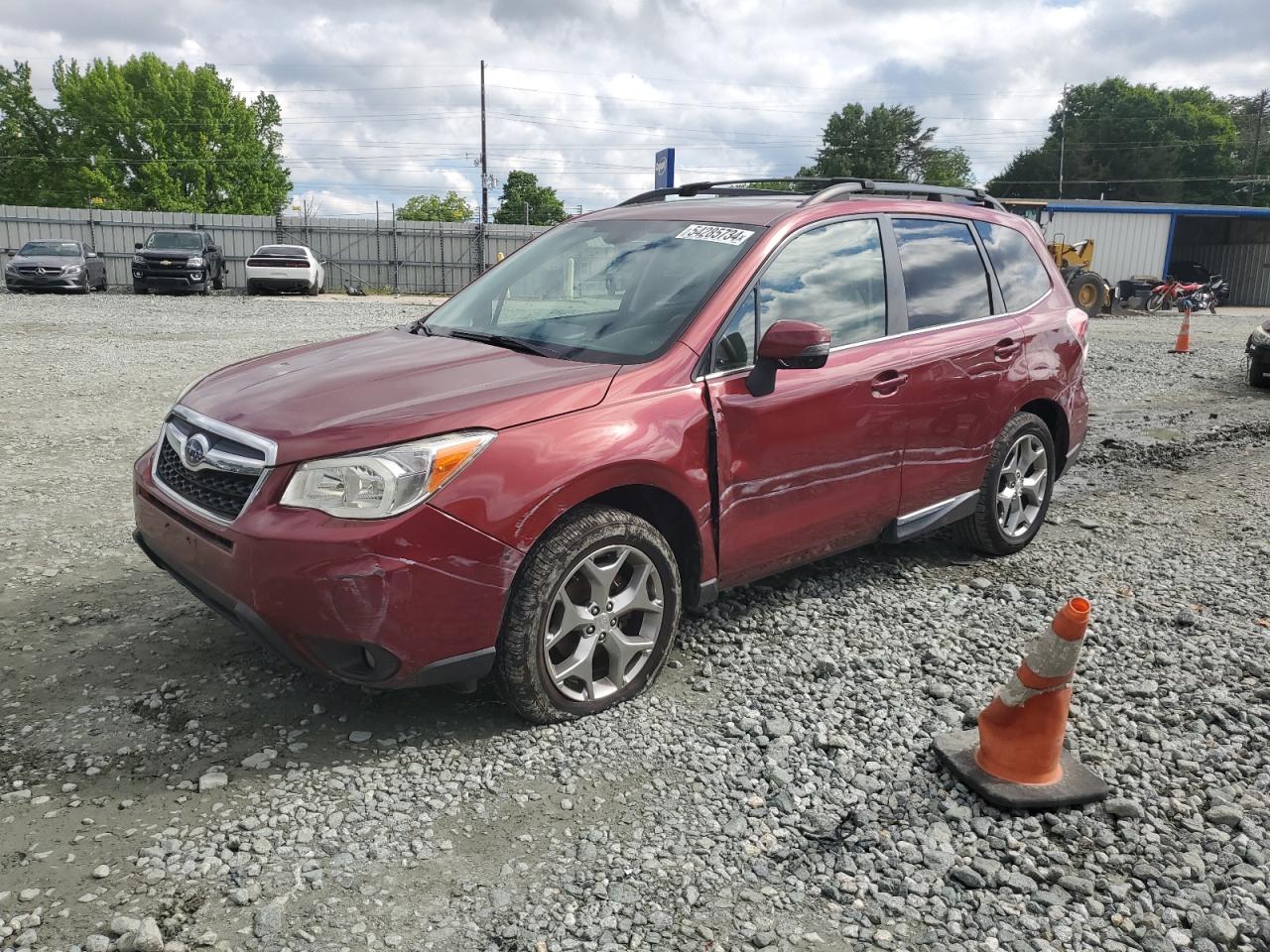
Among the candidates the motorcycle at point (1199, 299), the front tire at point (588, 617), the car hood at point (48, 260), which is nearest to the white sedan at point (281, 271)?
the car hood at point (48, 260)

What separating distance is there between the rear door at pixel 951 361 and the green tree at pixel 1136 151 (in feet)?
272

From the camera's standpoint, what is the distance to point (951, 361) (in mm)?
4480

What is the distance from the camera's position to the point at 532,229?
3653 cm

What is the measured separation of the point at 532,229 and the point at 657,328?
34276mm

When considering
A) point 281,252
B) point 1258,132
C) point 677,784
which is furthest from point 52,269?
point 1258,132

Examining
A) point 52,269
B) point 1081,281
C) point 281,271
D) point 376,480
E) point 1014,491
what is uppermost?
point 1081,281

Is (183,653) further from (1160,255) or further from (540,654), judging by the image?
(1160,255)

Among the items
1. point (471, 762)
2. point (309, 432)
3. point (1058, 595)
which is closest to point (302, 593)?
point (309, 432)

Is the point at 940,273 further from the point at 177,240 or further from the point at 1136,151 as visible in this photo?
the point at 1136,151

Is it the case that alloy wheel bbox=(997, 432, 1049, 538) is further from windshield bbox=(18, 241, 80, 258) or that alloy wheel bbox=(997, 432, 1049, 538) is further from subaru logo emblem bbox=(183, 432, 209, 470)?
windshield bbox=(18, 241, 80, 258)

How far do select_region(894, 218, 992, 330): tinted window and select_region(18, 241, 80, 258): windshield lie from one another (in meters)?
26.0

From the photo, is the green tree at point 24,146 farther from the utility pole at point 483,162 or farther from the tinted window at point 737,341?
the tinted window at point 737,341

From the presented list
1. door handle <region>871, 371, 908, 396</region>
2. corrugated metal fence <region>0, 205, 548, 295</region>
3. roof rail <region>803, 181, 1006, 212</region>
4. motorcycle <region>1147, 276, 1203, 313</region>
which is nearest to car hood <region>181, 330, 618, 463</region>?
door handle <region>871, 371, 908, 396</region>

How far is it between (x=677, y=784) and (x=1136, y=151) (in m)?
92.9
